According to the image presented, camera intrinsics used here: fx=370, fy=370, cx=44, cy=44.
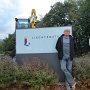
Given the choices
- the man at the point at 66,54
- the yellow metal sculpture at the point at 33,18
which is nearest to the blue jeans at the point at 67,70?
the man at the point at 66,54

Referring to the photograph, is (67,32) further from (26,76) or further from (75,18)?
(75,18)

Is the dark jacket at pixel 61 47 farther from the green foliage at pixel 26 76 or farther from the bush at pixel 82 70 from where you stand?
the green foliage at pixel 26 76

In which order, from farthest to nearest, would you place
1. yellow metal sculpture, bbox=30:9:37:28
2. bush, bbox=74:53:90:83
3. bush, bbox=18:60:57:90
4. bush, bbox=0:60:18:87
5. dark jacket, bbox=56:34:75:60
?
yellow metal sculpture, bbox=30:9:37:28 < dark jacket, bbox=56:34:75:60 < bush, bbox=74:53:90:83 < bush, bbox=0:60:18:87 < bush, bbox=18:60:57:90

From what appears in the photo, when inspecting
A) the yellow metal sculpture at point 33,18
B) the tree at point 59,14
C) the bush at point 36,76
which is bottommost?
the bush at point 36,76

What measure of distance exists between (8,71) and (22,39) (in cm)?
216

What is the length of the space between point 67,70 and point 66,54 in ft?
1.75

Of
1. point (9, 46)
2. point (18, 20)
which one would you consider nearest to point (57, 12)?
point (9, 46)

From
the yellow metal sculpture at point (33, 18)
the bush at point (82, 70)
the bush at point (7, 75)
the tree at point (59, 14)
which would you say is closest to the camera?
the bush at point (7, 75)

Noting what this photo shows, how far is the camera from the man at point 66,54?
12.3 metres

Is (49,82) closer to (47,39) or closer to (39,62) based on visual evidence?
(39,62)

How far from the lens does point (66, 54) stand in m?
12.3

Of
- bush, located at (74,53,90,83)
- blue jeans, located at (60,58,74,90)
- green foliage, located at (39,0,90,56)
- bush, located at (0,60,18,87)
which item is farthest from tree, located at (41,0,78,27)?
bush, located at (0,60,18,87)

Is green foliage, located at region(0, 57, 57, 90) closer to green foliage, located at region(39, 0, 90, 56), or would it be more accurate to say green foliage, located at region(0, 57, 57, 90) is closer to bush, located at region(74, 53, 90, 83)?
bush, located at region(74, 53, 90, 83)

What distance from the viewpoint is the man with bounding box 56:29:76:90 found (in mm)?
12273
